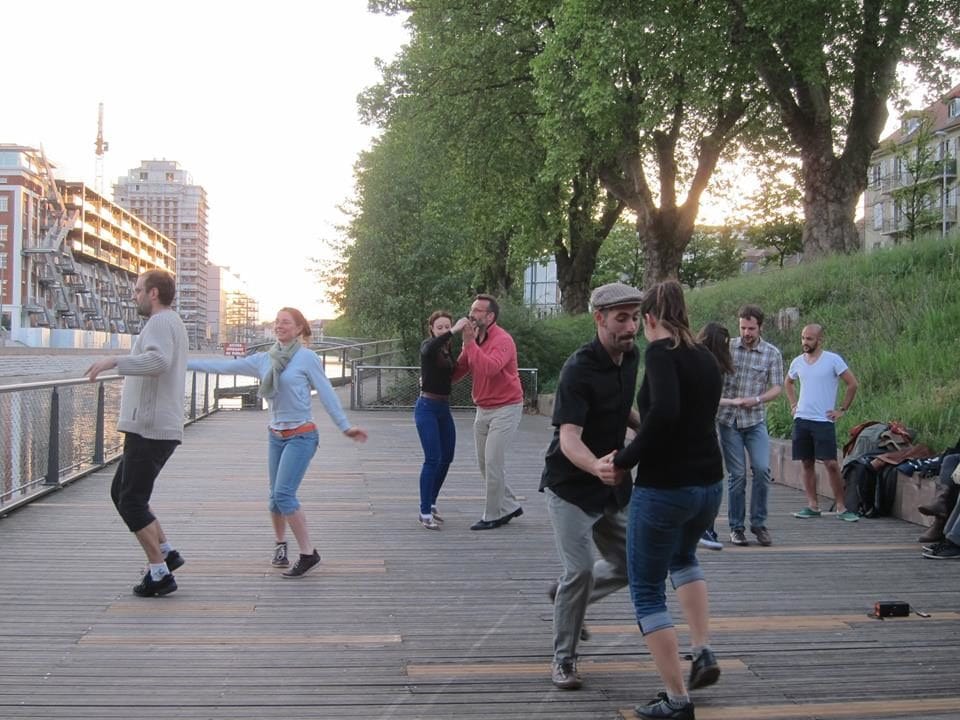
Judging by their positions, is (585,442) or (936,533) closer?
(585,442)

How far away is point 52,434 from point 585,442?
7.40 meters

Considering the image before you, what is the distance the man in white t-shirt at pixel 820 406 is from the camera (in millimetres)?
9070

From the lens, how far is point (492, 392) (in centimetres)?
843

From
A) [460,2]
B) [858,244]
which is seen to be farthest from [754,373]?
[460,2]

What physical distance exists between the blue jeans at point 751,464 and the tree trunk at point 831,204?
1357cm

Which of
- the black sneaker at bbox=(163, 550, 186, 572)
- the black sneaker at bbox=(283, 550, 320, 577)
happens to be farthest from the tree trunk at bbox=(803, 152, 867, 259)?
the black sneaker at bbox=(163, 550, 186, 572)

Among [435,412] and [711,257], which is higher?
[711,257]

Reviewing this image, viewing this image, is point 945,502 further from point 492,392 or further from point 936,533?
point 492,392

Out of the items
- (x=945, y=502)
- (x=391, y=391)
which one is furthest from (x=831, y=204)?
(x=945, y=502)

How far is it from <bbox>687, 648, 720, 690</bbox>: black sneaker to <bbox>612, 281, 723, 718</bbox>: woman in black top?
19 centimetres

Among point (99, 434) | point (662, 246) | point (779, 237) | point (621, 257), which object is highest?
point (779, 237)

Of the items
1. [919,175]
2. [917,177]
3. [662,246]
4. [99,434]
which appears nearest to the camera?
[99,434]

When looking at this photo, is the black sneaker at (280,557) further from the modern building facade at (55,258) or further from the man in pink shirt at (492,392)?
the modern building facade at (55,258)

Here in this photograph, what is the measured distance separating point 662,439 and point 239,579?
3.67m
